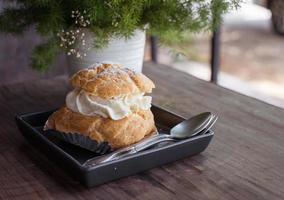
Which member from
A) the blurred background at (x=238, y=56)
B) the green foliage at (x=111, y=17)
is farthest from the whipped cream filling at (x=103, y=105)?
the blurred background at (x=238, y=56)

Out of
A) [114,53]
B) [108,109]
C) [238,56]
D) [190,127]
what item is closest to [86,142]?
[108,109]

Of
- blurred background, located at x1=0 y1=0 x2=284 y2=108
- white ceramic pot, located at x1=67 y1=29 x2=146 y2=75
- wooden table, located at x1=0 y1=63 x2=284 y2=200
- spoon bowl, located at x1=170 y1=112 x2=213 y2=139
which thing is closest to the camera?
wooden table, located at x1=0 y1=63 x2=284 y2=200

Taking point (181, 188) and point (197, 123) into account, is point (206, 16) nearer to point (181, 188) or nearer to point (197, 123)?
point (197, 123)

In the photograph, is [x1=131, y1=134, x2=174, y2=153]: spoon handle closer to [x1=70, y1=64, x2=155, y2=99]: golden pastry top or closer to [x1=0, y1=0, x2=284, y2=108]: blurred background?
[x1=70, y1=64, x2=155, y2=99]: golden pastry top

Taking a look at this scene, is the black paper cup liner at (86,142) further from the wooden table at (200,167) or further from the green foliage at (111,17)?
the green foliage at (111,17)

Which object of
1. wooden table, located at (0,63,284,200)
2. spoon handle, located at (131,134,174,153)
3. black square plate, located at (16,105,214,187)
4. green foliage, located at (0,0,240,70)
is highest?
green foliage, located at (0,0,240,70)

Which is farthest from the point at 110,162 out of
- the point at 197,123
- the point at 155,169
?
the point at 197,123

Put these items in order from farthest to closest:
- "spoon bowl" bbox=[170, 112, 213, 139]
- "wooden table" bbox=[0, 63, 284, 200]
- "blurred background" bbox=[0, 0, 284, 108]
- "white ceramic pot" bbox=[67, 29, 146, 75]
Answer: "blurred background" bbox=[0, 0, 284, 108], "white ceramic pot" bbox=[67, 29, 146, 75], "spoon bowl" bbox=[170, 112, 213, 139], "wooden table" bbox=[0, 63, 284, 200]

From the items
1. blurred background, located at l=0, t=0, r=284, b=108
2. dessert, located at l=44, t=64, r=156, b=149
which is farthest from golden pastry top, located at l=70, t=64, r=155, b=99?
blurred background, located at l=0, t=0, r=284, b=108
